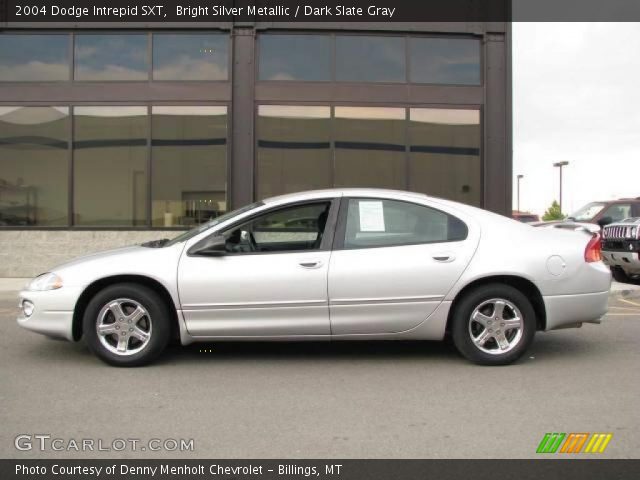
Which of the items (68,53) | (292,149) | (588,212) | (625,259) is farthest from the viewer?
(588,212)

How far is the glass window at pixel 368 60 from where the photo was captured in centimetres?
1295

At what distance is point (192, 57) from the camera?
502 inches

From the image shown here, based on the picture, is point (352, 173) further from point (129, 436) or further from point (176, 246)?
point (129, 436)

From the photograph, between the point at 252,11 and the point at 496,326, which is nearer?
the point at 496,326

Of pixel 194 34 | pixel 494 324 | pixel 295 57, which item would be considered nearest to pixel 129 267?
pixel 494 324

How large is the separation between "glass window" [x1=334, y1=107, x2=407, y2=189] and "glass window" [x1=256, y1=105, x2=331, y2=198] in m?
0.28

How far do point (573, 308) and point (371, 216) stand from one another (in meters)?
1.90

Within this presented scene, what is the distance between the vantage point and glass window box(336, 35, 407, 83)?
12.9 metres

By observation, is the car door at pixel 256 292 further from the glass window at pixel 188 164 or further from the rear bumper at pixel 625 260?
the glass window at pixel 188 164

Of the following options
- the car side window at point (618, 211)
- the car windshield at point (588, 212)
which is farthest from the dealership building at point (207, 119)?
the car side window at point (618, 211)

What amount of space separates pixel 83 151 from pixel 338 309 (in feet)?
31.0
